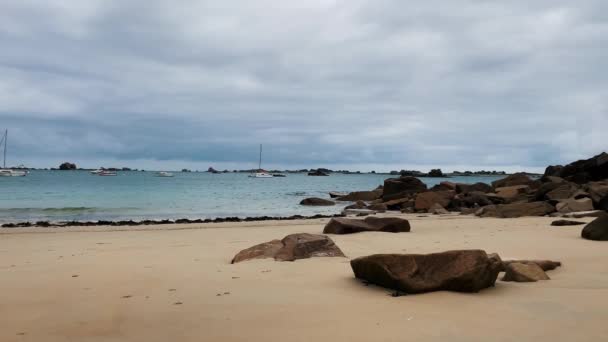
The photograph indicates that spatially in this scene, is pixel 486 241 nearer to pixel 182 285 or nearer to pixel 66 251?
pixel 182 285

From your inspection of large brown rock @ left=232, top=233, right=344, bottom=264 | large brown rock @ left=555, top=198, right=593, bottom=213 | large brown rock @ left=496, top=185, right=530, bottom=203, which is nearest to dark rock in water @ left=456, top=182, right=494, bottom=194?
large brown rock @ left=496, top=185, right=530, bottom=203

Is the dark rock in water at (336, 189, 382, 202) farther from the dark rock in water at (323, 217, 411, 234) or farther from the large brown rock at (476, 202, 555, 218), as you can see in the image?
the dark rock in water at (323, 217, 411, 234)

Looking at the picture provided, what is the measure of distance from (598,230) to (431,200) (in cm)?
1591

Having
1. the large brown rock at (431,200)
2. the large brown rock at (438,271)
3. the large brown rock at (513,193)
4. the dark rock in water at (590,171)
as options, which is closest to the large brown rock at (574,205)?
the large brown rock at (513,193)

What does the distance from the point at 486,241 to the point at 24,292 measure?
7667mm

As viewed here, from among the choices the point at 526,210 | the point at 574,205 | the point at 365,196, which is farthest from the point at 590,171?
the point at 365,196

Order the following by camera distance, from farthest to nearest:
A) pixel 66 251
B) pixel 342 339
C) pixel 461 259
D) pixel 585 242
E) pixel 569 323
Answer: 1. pixel 66 251
2. pixel 585 242
3. pixel 461 259
4. pixel 569 323
5. pixel 342 339

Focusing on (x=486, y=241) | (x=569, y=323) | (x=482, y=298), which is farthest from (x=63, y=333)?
(x=486, y=241)

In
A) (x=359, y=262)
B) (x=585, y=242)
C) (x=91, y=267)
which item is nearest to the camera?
(x=359, y=262)

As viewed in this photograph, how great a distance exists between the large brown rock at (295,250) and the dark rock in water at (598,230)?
4.55 meters

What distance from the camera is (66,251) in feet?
29.6

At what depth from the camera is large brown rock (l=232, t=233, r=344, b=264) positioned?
22.9 ft

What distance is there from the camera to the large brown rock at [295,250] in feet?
22.9

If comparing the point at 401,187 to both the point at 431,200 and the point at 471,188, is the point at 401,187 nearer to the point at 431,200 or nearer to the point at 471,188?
the point at 471,188
